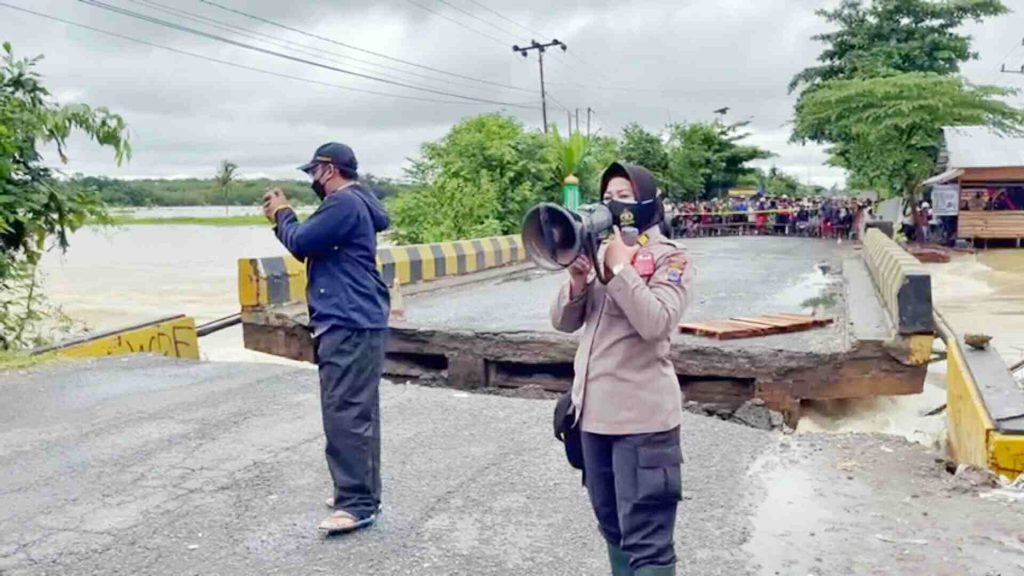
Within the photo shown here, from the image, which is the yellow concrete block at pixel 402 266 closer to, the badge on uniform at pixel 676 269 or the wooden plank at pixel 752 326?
the wooden plank at pixel 752 326

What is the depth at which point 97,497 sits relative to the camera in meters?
4.58

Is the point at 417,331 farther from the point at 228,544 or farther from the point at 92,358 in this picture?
the point at 228,544

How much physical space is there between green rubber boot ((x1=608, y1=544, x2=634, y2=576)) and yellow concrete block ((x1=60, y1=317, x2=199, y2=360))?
6593 mm

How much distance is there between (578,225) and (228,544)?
7.33ft

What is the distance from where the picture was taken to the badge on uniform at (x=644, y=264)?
291 cm

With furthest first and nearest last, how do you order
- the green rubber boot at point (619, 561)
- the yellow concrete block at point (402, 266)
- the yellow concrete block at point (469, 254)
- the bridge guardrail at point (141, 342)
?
the yellow concrete block at point (469, 254) → the yellow concrete block at point (402, 266) → the bridge guardrail at point (141, 342) → the green rubber boot at point (619, 561)

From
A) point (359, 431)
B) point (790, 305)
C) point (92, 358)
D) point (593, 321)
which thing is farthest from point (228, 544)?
point (790, 305)

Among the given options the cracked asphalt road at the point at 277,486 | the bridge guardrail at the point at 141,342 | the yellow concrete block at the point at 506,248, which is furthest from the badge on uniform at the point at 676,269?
the yellow concrete block at the point at 506,248

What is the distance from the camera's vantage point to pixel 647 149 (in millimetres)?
37594

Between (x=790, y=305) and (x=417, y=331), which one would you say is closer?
(x=417, y=331)

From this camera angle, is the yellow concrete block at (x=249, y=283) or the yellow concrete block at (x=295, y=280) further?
the yellow concrete block at (x=295, y=280)

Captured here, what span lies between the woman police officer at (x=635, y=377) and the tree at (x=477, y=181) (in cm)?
1610

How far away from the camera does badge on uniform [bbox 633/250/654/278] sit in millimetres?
2912

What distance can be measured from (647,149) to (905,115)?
45.4ft
